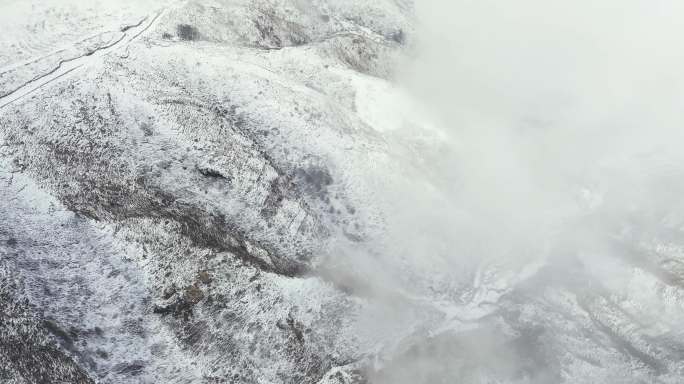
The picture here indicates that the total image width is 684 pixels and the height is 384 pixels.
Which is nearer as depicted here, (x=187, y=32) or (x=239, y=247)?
(x=239, y=247)

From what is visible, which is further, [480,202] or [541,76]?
[541,76]

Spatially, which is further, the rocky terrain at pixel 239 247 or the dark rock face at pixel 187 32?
the dark rock face at pixel 187 32

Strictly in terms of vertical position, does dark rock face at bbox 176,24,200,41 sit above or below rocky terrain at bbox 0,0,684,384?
above

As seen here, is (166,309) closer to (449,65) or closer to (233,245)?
(233,245)

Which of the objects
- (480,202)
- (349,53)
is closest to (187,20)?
(349,53)

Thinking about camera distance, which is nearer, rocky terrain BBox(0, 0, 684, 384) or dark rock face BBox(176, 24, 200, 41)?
rocky terrain BBox(0, 0, 684, 384)

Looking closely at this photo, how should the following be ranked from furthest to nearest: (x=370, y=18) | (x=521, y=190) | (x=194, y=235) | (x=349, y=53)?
(x=370, y=18) < (x=349, y=53) < (x=521, y=190) < (x=194, y=235)

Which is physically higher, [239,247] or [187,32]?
[187,32]

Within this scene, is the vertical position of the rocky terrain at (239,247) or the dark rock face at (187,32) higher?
the dark rock face at (187,32)
